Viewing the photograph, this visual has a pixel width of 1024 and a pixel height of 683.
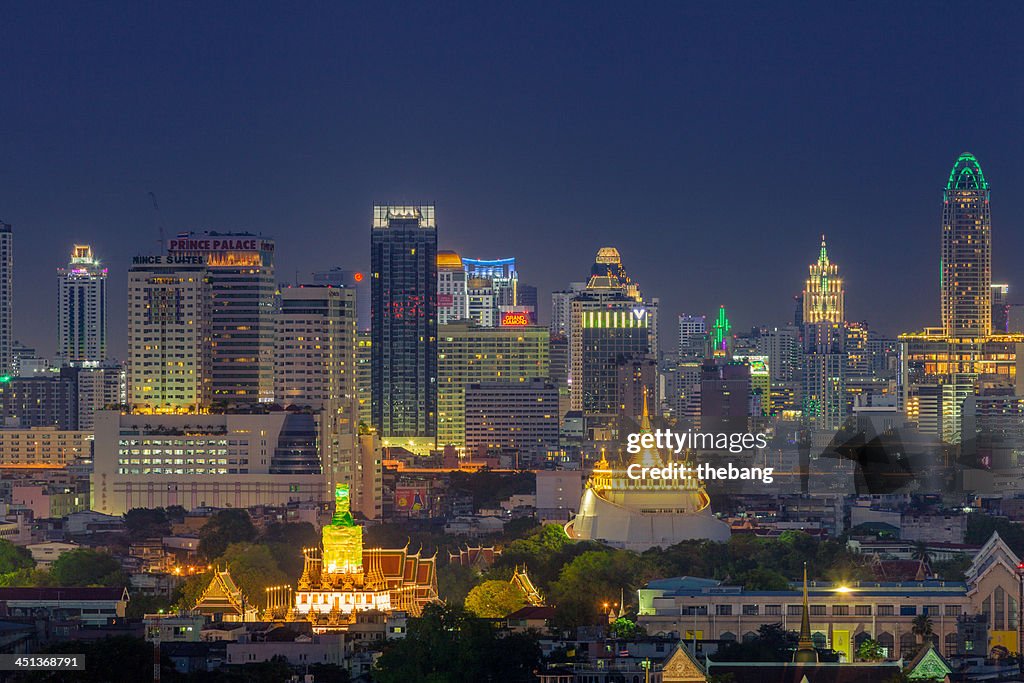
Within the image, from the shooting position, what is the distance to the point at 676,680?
271ft

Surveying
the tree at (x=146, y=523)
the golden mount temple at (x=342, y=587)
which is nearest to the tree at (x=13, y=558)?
the tree at (x=146, y=523)

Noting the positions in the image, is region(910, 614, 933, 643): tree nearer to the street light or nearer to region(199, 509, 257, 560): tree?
the street light

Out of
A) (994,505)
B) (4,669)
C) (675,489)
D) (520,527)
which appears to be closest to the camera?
(4,669)

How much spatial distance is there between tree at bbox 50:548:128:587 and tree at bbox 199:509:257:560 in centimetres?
1000

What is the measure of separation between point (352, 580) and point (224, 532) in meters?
44.9

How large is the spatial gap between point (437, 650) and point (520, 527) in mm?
84172

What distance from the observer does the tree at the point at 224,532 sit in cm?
15688

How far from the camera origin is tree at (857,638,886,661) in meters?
96.6

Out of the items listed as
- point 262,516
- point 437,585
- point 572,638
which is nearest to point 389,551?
point 437,585

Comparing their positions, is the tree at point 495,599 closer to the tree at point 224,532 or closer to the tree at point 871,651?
the tree at point 871,651

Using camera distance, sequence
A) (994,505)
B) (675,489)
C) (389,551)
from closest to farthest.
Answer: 1. (389,551)
2. (675,489)
3. (994,505)

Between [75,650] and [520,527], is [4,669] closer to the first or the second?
[75,650]

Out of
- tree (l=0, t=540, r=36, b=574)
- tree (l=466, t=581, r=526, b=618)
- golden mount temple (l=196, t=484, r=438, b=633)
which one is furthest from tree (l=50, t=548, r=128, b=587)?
tree (l=466, t=581, r=526, b=618)

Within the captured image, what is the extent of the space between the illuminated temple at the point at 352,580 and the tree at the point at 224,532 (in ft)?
96.9
